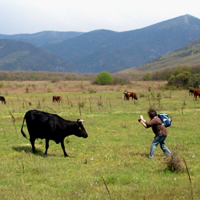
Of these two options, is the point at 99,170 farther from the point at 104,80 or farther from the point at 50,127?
the point at 104,80

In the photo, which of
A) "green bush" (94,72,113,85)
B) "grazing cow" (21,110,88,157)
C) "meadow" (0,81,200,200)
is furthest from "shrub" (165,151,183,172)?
"green bush" (94,72,113,85)

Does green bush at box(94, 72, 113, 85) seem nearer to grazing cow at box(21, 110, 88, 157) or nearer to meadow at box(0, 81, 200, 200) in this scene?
meadow at box(0, 81, 200, 200)

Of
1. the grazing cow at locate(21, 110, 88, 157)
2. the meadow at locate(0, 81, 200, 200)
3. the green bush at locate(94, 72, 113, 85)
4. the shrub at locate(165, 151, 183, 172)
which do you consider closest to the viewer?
the meadow at locate(0, 81, 200, 200)

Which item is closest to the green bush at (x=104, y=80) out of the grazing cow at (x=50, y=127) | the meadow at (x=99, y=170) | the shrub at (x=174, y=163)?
the meadow at (x=99, y=170)

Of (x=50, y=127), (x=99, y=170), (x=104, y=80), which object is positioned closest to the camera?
(x=99, y=170)

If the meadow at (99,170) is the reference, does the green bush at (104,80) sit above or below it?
above

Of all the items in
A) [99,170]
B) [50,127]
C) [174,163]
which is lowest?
[99,170]

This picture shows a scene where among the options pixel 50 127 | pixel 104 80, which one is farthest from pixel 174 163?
pixel 104 80

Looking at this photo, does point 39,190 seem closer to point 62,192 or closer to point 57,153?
point 62,192

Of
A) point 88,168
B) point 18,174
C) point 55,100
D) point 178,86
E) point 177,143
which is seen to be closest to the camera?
point 18,174

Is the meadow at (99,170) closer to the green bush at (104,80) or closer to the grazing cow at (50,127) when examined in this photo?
the grazing cow at (50,127)

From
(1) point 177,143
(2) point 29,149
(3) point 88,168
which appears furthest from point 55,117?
(1) point 177,143

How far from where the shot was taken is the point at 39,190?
258 inches

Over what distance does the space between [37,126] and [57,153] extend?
1270 mm
